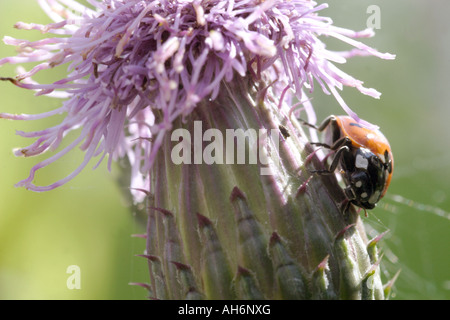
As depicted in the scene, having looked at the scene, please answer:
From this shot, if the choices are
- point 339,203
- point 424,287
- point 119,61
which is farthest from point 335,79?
point 424,287

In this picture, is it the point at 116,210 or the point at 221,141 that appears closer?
the point at 221,141

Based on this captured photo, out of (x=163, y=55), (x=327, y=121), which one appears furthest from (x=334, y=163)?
(x=163, y=55)

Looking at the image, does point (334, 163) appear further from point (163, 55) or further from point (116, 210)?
point (116, 210)

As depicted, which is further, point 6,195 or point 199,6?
point 6,195

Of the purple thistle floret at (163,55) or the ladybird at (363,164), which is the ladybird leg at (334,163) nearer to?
the ladybird at (363,164)

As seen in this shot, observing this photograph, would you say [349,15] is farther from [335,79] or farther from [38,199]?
[38,199]

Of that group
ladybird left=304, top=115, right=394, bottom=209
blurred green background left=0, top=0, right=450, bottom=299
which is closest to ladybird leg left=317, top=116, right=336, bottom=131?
ladybird left=304, top=115, right=394, bottom=209
